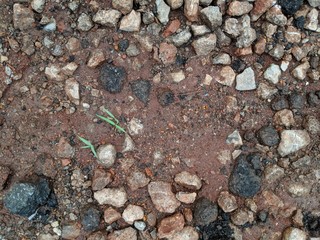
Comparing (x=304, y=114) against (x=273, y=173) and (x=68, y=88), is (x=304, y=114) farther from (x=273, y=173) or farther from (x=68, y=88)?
(x=68, y=88)

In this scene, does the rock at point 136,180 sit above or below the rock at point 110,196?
above

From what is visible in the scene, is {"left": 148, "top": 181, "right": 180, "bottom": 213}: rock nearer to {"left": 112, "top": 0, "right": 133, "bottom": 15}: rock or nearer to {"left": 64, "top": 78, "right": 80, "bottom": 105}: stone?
{"left": 64, "top": 78, "right": 80, "bottom": 105}: stone

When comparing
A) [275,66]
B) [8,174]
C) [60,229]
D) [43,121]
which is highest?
[275,66]

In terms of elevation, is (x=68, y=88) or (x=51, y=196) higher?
(x=68, y=88)

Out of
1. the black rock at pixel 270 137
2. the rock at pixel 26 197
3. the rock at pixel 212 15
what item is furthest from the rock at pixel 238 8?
the rock at pixel 26 197

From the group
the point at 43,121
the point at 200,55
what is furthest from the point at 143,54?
the point at 43,121

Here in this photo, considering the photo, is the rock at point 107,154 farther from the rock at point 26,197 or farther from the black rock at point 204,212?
the black rock at point 204,212
